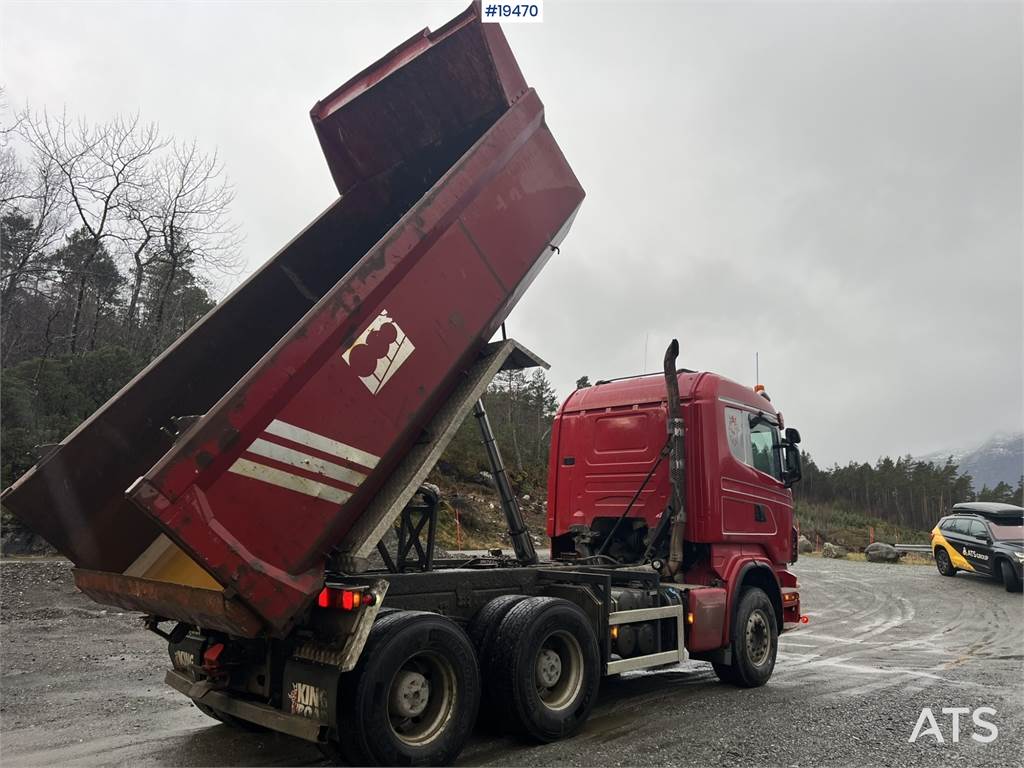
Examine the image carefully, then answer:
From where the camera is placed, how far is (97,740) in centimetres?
495

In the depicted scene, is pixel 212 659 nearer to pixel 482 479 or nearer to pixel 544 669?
pixel 544 669

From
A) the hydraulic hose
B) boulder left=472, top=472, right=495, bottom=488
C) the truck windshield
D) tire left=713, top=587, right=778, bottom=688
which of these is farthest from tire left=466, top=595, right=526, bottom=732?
boulder left=472, top=472, right=495, bottom=488

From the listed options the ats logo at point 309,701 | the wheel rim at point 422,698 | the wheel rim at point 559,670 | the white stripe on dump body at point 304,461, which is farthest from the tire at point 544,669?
the white stripe on dump body at point 304,461

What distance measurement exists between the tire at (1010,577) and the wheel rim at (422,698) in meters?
16.2

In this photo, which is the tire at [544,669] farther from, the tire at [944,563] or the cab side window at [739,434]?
the tire at [944,563]

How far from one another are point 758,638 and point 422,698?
13.9 ft

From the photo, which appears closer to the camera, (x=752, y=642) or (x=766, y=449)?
(x=752, y=642)

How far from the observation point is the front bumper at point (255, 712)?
13.0 ft

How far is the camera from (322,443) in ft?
13.3

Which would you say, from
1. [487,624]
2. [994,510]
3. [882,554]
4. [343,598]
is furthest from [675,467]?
[882,554]

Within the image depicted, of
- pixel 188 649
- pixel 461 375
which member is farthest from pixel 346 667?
pixel 461 375

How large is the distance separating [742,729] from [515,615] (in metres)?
2.03

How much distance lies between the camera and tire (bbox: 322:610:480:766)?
398 cm

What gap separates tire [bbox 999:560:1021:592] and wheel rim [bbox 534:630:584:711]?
587 inches
